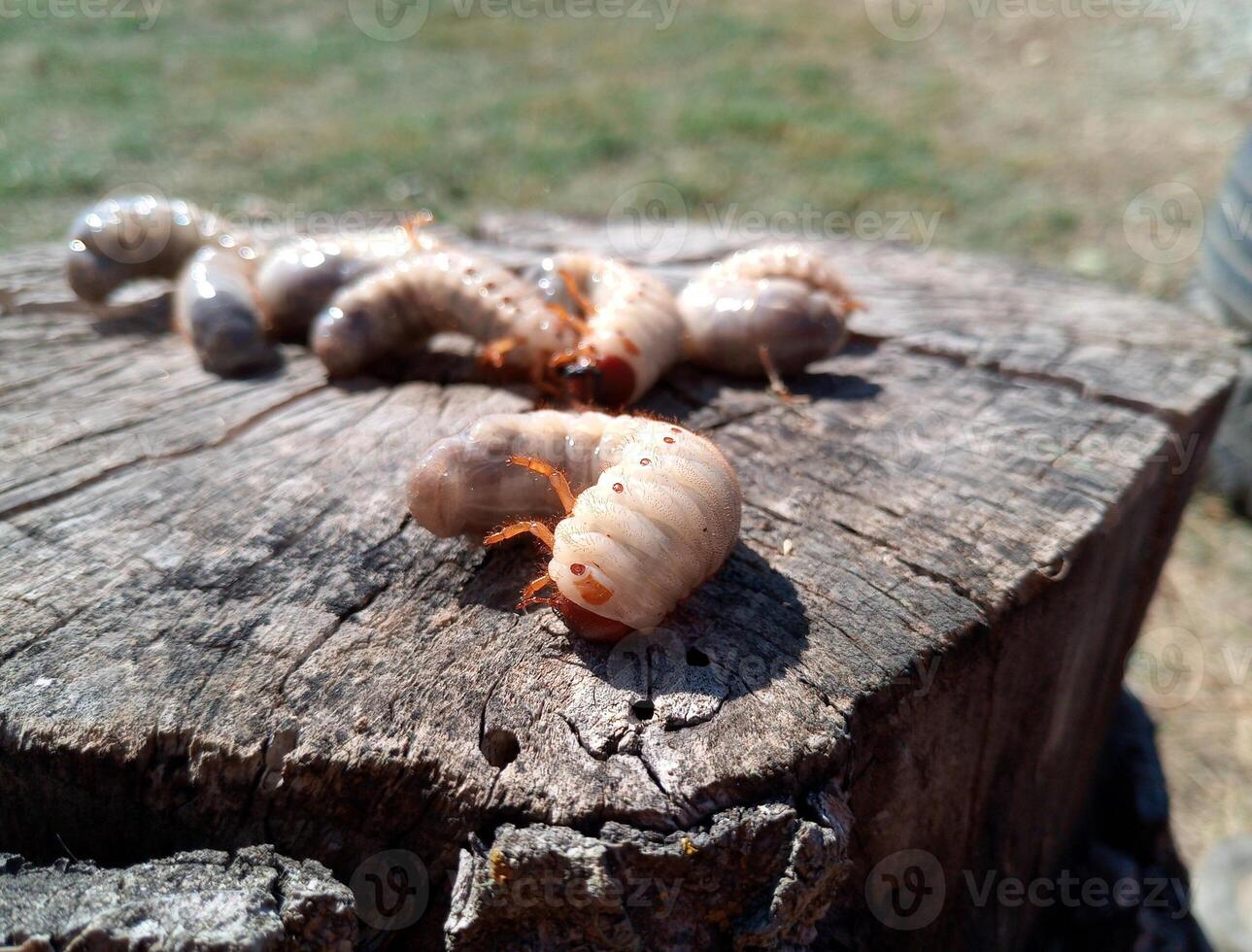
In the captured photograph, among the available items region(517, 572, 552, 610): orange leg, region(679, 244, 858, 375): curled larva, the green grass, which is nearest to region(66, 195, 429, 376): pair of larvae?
region(679, 244, 858, 375): curled larva

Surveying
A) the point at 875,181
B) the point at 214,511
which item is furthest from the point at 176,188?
the point at 214,511

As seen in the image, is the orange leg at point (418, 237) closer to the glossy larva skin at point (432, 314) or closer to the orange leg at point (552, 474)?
the glossy larva skin at point (432, 314)

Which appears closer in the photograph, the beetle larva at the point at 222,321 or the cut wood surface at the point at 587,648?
the cut wood surface at the point at 587,648

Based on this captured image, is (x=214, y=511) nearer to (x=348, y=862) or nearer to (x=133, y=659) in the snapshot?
(x=133, y=659)

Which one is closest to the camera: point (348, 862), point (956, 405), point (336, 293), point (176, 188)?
point (348, 862)

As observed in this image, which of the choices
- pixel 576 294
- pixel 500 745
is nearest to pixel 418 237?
pixel 576 294

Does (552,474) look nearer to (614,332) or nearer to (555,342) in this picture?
(614,332)

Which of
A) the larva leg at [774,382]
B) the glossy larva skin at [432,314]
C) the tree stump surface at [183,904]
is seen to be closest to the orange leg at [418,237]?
the glossy larva skin at [432,314]
